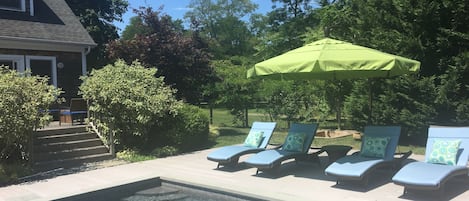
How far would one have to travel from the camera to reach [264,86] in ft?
57.3

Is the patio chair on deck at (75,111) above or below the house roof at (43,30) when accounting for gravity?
below

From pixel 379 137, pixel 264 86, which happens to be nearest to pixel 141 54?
pixel 264 86

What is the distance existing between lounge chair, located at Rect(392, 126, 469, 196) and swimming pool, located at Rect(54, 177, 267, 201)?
2.50 metres

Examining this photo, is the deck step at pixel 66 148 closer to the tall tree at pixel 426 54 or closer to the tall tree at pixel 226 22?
the tall tree at pixel 426 54

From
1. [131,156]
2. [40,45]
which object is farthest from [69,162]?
[40,45]

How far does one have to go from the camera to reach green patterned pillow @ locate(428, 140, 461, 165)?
289 inches

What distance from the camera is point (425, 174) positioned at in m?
6.70

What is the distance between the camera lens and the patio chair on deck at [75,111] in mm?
12961

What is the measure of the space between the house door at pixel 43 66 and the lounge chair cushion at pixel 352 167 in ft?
36.7

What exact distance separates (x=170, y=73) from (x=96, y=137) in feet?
14.2

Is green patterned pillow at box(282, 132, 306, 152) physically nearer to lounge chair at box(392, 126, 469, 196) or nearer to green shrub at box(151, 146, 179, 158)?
Answer: lounge chair at box(392, 126, 469, 196)

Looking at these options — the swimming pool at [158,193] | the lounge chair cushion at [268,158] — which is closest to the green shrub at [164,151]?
the swimming pool at [158,193]

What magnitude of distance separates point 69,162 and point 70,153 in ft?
1.16

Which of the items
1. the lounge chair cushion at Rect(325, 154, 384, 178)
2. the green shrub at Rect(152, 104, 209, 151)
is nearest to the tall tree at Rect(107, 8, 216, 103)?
Answer: the green shrub at Rect(152, 104, 209, 151)
